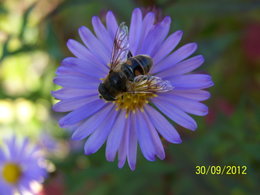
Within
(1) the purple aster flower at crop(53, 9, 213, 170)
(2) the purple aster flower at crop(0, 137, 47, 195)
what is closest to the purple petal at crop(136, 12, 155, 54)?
(1) the purple aster flower at crop(53, 9, 213, 170)

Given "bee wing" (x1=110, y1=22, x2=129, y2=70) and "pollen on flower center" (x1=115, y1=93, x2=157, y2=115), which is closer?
"bee wing" (x1=110, y1=22, x2=129, y2=70)

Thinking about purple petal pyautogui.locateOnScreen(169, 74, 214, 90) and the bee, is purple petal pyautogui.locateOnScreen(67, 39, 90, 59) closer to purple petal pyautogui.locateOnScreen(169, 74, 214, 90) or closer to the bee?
the bee

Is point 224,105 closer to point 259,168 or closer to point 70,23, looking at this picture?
point 259,168

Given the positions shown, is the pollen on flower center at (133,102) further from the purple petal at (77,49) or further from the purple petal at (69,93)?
the purple petal at (77,49)

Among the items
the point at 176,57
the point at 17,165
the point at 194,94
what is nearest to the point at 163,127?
the point at 194,94

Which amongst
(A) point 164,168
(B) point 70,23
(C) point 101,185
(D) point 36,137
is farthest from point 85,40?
(B) point 70,23

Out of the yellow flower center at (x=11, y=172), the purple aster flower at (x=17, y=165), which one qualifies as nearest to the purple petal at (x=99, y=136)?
the purple aster flower at (x=17, y=165)
